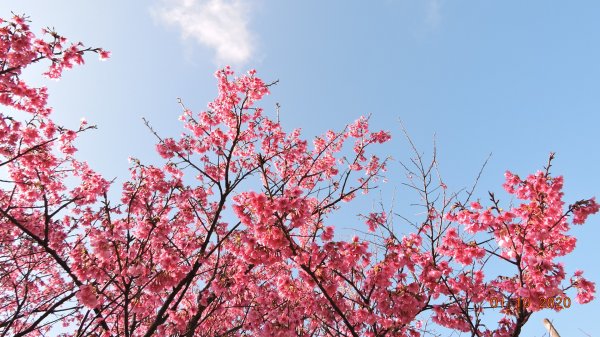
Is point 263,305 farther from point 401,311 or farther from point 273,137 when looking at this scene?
point 273,137

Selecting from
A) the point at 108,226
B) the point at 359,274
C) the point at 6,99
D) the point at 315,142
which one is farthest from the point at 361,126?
Result: the point at 6,99

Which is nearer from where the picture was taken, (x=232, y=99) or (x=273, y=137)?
(x=232, y=99)

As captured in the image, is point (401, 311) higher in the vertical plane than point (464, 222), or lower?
lower

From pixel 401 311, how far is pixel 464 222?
5.43 feet

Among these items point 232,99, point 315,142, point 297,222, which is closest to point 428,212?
point 297,222

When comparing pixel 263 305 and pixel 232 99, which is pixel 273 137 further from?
pixel 263 305

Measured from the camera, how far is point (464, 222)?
5.39 metres

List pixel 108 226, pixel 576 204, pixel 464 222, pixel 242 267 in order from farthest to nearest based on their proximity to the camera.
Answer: pixel 242 267 → pixel 108 226 → pixel 464 222 → pixel 576 204

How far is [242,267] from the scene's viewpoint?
282 inches


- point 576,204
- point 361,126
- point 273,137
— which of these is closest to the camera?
point 576,204

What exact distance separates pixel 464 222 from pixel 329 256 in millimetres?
2064

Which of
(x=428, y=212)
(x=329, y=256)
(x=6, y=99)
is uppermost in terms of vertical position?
(x=6, y=99)

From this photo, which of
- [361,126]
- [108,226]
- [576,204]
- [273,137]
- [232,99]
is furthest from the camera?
[361,126]

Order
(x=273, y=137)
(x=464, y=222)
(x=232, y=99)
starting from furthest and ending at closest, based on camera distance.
→ (x=273, y=137)
(x=232, y=99)
(x=464, y=222)
